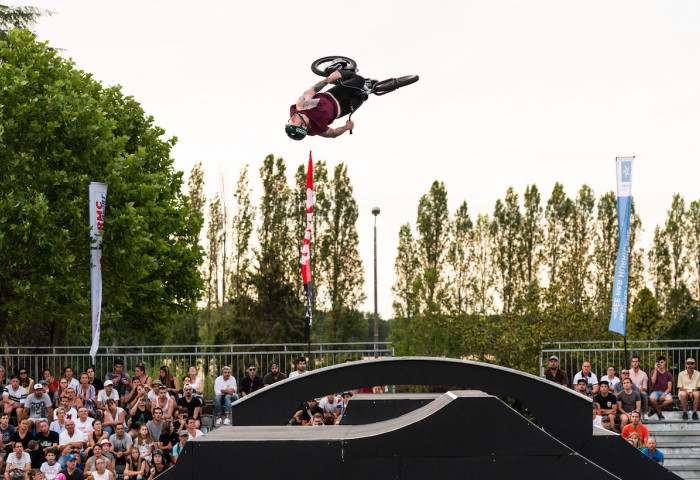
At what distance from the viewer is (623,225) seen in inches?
698

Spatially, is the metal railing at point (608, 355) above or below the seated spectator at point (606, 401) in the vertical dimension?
above

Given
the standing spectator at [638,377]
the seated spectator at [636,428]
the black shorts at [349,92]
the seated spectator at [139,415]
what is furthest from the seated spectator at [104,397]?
the standing spectator at [638,377]

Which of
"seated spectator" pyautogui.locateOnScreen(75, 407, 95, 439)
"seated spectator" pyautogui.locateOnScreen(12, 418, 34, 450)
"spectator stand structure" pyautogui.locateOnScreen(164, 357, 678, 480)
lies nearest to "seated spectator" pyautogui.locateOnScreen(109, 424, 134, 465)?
"seated spectator" pyautogui.locateOnScreen(75, 407, 95, 439)

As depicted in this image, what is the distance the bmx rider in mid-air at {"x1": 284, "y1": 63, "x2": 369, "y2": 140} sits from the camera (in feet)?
41.8

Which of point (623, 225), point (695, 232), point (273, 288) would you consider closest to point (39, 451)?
point (623, 225)

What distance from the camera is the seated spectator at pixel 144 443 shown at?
1351cm

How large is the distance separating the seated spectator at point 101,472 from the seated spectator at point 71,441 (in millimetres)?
1105

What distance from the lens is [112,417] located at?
47.6 ft

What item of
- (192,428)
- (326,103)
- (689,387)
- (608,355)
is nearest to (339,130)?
(326,103)

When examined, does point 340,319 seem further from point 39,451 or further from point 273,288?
point 39,451

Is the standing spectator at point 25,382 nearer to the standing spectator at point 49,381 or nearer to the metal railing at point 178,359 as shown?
the standing spectator at point 49,381

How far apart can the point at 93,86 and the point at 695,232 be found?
44.1 metres

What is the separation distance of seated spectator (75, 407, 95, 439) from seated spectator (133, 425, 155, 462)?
0.87 m

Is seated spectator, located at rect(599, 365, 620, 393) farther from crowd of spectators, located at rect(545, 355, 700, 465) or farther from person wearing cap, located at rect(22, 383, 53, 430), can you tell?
person wearing cap, located at rect(22, 383, 53, 430)
